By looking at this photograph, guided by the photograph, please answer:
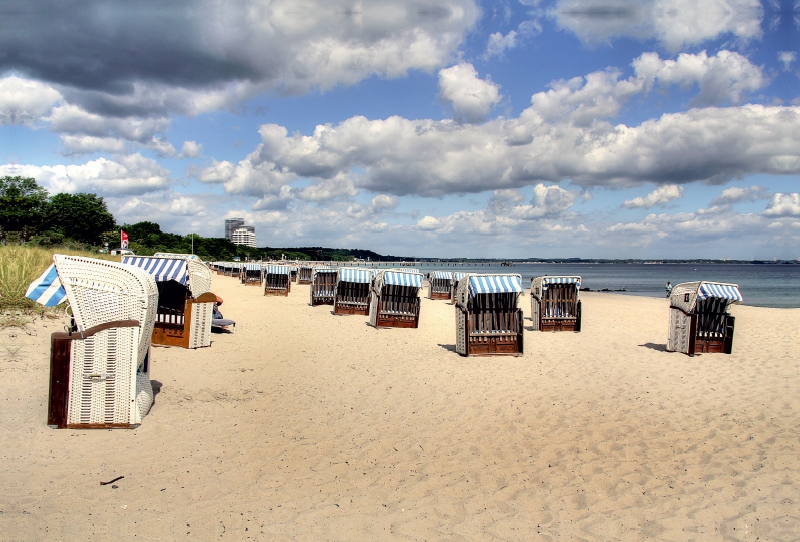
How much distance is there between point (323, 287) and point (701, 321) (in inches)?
617

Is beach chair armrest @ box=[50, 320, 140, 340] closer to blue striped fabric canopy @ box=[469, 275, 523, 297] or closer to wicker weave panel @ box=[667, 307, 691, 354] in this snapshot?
blue striped fabric canopy @ box=[469, 275, 523, 297]

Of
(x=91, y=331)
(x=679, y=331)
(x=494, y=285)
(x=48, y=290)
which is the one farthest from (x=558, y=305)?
(x=48, y=290)

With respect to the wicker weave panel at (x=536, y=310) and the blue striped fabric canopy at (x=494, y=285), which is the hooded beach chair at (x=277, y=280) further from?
the blue striped fabric canopy at (x=494, y=285)

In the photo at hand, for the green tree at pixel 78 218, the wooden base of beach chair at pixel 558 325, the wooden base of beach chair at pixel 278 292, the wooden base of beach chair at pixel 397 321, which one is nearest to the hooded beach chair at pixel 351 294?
the wooden base of beach chair at pixel 397 321

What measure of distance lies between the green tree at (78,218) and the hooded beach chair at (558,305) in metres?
57.7

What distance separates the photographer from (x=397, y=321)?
53.3 feet

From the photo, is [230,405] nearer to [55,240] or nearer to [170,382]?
[170,382]

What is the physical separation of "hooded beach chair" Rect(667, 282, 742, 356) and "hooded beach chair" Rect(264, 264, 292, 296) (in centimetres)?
2154

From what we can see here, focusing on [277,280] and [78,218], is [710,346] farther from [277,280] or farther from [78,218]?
[78,218]

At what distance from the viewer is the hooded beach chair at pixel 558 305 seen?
15812 mm

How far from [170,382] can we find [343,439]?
3533mm

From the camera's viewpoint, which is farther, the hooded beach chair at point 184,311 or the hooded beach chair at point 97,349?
the hooded beach chair at point 184,311

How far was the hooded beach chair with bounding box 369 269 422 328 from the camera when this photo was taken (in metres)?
16.0

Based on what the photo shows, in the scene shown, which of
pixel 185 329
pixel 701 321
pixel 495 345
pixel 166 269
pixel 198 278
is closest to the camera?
pixel 166 269
